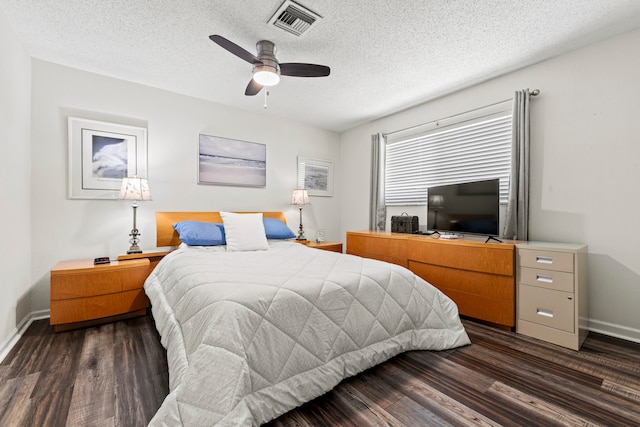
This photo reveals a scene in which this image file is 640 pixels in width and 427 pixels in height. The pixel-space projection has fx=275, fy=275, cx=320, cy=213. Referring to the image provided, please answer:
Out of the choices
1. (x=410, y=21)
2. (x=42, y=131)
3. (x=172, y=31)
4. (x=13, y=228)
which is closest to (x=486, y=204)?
(x=410, y=21)

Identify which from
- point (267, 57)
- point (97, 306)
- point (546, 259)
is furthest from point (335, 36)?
point (97, 306)

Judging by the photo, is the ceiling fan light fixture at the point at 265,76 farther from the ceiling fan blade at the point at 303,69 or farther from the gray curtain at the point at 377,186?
the gray curtain at the point at 377,186

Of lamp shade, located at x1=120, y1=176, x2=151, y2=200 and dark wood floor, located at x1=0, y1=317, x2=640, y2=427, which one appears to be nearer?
dark wood floor, located at x1=0, y1=317, x2=640, y2=427

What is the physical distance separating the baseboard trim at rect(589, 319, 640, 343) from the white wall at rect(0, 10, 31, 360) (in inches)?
182

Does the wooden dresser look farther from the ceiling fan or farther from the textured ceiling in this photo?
the ceiling fan

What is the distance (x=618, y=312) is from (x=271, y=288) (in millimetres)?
2885

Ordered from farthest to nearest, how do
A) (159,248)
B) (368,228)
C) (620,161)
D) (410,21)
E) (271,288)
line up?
(368,228)
(159,248)
(620,161)
(410,21)
(271,288)

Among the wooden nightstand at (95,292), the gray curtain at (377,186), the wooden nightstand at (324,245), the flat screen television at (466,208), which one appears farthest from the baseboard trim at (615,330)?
the wooden nightstand at (95,292)

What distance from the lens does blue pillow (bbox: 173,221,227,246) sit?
2.90 metres

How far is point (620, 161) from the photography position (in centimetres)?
229

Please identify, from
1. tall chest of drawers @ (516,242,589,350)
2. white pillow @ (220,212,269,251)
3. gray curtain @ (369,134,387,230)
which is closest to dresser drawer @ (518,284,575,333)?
tall chest of drawers @ (516,242,589,350)

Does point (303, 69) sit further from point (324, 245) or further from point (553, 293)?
point (553, 293)

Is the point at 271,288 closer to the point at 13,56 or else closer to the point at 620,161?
the point at 13,56

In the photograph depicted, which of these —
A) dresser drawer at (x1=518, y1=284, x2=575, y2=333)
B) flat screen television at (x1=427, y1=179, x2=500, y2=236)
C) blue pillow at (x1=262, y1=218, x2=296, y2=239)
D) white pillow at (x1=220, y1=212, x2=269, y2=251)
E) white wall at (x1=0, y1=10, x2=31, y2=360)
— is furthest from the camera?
blue pillow at (x1=262, y1=218, x2=296, y2=239)
